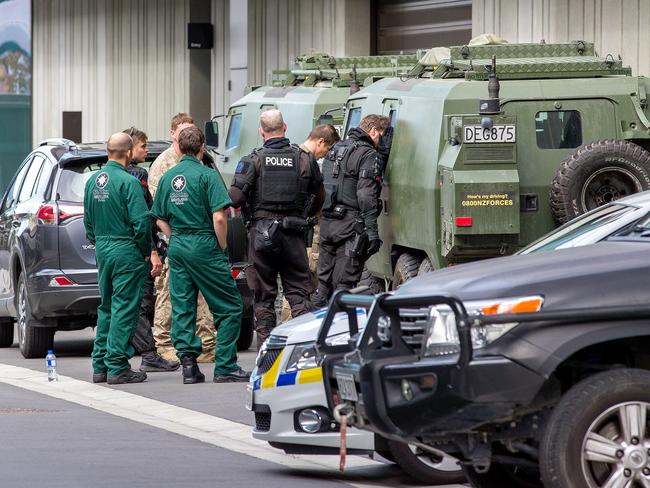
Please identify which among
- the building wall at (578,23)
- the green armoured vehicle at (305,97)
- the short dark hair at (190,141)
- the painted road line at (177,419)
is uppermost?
the building wall at (578,23)

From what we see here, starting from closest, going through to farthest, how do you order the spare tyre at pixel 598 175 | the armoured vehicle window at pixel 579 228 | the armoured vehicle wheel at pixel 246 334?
the armoured vehicle window at pixel 579 228
the spare tyre at pixel 598 175
the armoured vehicle wheel at pixel 246 334

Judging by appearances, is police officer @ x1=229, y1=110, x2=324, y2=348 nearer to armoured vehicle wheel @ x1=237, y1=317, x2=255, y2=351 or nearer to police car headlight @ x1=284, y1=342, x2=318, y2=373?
armoured vehicle wheel @ x1=237, y1=317, x2=255, y2=351

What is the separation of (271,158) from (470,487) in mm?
4990

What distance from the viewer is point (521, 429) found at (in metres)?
6.86

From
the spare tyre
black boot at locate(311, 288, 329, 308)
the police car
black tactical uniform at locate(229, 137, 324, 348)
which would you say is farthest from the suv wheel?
the police car

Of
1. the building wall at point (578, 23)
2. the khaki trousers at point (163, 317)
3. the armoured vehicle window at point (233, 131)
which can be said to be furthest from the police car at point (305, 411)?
the armoured vehicle window at point (233, 131)

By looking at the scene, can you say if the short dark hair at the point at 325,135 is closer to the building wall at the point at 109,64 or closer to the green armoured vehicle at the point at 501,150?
the green armoured vehicle at the point at 501,150

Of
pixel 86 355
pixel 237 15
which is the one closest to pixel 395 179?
pixel 86 355

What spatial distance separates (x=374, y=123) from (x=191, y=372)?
2880 mm

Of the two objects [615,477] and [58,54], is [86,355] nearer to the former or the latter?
[615,477]

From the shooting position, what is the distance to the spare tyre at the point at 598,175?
12.4 meters

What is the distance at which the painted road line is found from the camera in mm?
9094

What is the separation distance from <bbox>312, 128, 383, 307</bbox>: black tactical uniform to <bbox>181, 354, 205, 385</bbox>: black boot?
5.55 feet

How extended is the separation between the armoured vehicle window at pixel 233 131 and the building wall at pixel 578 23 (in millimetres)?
3682
